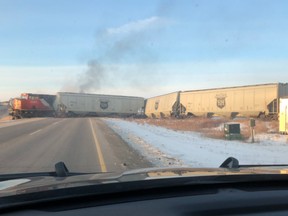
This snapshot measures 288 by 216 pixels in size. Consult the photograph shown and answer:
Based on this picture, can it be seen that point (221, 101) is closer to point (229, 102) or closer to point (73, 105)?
point (229, 102)

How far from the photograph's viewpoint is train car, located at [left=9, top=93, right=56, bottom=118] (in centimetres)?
6588

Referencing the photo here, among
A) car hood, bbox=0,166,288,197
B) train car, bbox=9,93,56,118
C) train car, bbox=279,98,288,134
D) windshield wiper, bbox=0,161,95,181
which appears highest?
train car, bbox=9,93,56,118

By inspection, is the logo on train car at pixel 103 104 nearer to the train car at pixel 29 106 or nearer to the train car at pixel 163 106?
the train car at pixel 163 106

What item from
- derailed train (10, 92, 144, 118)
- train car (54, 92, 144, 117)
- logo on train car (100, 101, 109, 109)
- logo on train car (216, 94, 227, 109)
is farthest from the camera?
logo on train car (100, 101, 109, 109)

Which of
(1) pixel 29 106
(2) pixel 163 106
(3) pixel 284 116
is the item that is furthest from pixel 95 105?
(3) pixel 284 116

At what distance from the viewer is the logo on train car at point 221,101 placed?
5106 cm

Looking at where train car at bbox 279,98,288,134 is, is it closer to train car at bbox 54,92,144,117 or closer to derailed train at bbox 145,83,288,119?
derailed train at bbox 145,83,288,119

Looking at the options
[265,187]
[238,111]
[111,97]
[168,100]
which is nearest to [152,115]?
[111,97]

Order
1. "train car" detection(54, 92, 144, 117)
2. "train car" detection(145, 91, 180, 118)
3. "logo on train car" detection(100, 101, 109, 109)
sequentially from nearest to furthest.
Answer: "train car" detection(145, 91, 180, 118) < "train car" detection(54, 92, 144, 117) < "logo on train car" detection(100, 101, 109, 109)

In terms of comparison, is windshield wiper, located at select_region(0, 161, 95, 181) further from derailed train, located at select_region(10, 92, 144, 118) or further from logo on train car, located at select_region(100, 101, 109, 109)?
logo on train car, located at select_region(100, 101, 109, 109)

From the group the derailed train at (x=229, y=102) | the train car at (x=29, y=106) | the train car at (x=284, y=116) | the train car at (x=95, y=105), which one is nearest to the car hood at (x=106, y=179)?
the train car at (x=284, y=116)

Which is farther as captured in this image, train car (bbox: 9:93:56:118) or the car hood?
train car (bbox: 9:93:56:118)

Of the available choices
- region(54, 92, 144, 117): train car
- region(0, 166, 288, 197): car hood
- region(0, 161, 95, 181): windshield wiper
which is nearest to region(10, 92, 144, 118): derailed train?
region(54, 92, 144, 117): train car

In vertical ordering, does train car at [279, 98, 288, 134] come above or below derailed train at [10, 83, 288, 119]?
below
